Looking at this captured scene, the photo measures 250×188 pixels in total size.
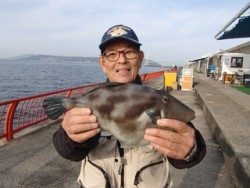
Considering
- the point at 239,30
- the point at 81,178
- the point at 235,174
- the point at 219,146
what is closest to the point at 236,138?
the point at 219,146

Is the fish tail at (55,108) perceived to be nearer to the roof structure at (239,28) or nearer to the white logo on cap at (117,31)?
the white logo on cap at (117,31)

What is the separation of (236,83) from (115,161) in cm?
3348

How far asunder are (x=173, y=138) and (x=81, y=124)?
1.90ft

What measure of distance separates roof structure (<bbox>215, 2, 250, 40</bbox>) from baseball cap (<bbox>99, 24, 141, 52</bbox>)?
23.9m

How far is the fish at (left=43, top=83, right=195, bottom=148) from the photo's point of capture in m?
2.27

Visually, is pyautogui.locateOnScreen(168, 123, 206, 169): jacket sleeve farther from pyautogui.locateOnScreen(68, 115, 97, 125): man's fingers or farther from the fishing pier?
the fishing pier

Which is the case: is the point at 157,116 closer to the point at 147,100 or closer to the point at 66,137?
the point at 147,100

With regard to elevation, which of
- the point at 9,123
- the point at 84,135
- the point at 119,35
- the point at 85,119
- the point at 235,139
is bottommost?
the point at 235,139

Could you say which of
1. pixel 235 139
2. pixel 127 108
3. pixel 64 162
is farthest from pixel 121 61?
pixel 235 139

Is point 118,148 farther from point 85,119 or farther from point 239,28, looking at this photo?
point 239,28

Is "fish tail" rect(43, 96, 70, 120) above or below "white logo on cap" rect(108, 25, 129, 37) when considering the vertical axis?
below

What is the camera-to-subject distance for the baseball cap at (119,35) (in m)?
2.79

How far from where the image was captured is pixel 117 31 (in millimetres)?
2811

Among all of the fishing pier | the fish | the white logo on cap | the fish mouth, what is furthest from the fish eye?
the fishing pier
